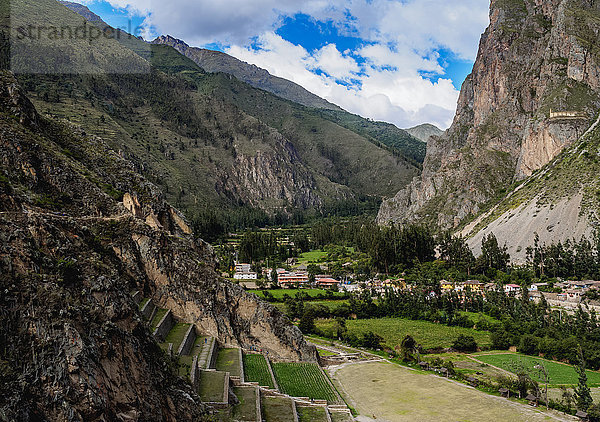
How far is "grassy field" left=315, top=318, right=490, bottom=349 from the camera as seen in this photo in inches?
2547

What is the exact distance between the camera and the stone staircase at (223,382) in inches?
1089

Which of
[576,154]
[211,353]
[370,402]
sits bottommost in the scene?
[370,402]

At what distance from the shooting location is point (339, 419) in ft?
117

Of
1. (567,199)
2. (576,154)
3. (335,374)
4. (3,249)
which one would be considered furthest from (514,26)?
(3,249)

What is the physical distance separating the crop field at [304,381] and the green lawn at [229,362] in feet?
14.0

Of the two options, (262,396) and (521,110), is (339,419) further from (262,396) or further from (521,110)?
(521,110)

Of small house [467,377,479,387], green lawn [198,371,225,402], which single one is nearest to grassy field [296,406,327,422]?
green lawn [198,371,225,402]

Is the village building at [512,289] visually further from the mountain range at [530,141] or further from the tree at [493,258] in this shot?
the mountain range at [530,141]

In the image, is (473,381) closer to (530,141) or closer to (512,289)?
(512,289)

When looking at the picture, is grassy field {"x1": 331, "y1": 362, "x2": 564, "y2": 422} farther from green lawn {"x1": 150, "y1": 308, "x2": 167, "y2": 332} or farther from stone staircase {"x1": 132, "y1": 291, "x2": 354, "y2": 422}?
green lawn {"x1": 150, "y1": 308, "x2": 167, "y2": 332}

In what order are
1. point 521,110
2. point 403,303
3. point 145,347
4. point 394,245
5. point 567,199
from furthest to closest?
point 521,110 < point 394,245 < point 567,199 < point 403,303 < point 145,347

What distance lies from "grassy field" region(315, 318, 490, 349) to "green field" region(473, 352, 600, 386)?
4.92 meters

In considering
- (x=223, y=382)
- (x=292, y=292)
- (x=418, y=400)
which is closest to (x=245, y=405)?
(x=223, y=382)

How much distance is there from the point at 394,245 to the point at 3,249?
108055 mm
